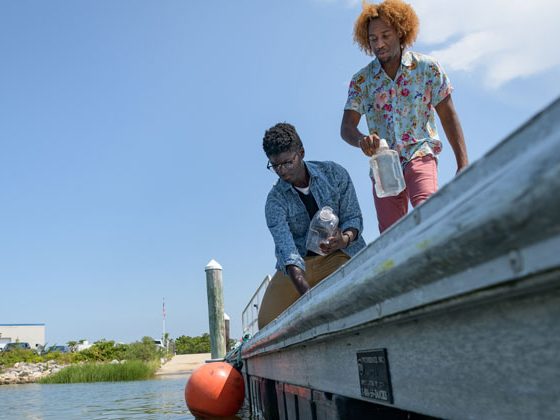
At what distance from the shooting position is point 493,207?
0.87 meters

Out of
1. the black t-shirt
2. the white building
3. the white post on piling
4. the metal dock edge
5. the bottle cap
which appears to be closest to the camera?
the metal dock edge

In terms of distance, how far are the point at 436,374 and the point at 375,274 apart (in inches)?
10.6

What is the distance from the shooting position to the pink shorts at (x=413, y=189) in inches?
124

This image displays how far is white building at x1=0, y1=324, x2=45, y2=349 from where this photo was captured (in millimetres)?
85000

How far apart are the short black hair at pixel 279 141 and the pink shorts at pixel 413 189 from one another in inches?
29.2

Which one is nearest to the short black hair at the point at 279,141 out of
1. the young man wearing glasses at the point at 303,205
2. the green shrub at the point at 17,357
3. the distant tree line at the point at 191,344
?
the young man wearing glasses at the point at 303,205

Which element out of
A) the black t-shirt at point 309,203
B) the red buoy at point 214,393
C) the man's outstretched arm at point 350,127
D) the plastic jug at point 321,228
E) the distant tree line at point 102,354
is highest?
the distant tree line at point 102,354

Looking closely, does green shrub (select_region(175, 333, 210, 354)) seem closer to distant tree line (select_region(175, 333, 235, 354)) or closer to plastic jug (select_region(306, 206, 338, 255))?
distant tree line (select_region(175, 333, 235, 354))

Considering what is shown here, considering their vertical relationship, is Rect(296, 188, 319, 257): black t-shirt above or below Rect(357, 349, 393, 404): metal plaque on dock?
above

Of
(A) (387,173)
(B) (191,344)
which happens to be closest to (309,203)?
(A) (387,173)

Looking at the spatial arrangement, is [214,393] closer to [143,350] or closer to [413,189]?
[413,189]

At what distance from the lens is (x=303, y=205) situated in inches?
156

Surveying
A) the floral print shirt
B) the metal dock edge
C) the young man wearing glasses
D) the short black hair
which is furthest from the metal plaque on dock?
the short black hair

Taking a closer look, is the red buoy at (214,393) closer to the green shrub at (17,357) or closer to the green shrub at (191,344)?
the green shrub at (17,357)
